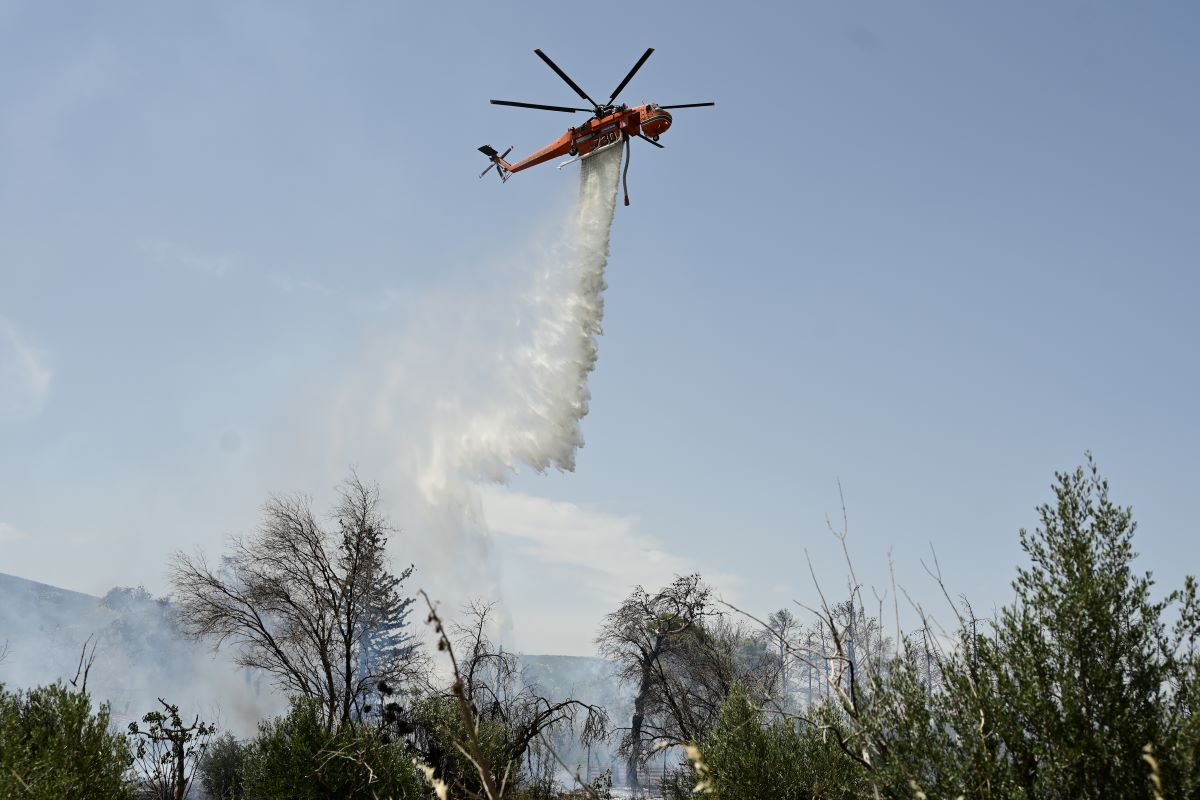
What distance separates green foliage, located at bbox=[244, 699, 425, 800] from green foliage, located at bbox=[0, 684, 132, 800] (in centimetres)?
448

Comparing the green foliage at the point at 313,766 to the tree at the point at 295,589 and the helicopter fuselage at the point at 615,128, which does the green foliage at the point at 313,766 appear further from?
the helicopter fuselage at the point at 615,128

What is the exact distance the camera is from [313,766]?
17.8m

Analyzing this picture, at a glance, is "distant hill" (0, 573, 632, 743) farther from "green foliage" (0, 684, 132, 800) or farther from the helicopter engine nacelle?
"green foliage" (0, 684, 132, 800)

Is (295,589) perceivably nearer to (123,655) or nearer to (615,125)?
(615,125)

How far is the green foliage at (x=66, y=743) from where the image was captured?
453 inches

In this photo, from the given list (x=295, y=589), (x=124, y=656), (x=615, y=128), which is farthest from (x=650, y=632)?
(x=124, y=656)

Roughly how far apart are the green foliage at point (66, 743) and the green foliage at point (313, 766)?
448 centimetres

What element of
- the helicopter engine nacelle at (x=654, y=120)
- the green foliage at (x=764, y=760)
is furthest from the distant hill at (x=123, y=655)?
the helicopter engine nacelle at (x=654, y=120)

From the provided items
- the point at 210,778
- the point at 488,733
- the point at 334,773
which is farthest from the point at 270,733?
the point at 210,778

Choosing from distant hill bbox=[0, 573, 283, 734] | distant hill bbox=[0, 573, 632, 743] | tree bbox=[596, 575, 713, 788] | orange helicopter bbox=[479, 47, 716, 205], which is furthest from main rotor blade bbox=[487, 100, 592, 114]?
distant hill bbox=[0, 573, 283, 734]

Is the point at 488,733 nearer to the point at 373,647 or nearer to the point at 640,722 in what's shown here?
the point at 640,722

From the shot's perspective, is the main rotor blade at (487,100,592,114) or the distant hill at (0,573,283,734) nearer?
the main rotor blade at (487,100,592,114)

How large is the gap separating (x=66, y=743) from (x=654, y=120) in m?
18.2

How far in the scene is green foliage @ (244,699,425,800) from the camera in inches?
696
